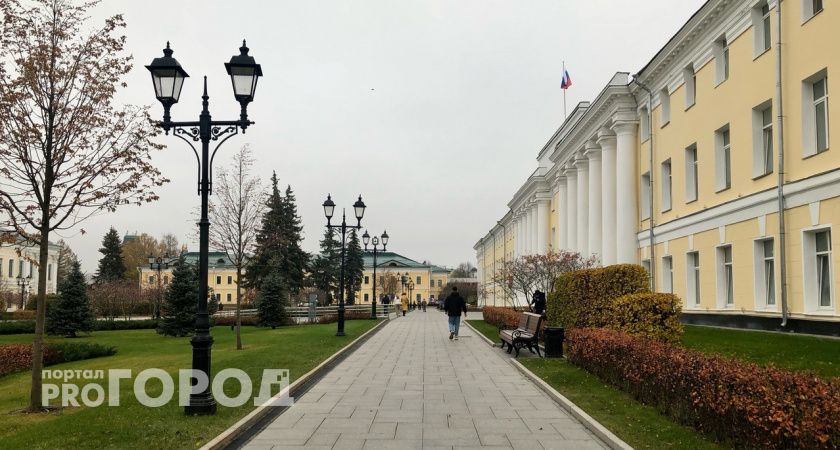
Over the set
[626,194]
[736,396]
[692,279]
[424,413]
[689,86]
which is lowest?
[424,413]

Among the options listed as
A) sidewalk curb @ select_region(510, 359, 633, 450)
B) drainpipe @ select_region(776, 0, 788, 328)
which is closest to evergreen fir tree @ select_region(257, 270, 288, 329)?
drainpipe @ select_region(776, 0, 788, 328)

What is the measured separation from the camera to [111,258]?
3214 inches

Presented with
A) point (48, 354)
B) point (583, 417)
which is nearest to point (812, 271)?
point (583, 417)

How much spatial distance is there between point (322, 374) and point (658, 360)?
709 cm

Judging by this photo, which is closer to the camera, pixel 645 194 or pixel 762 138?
pixel 762 138

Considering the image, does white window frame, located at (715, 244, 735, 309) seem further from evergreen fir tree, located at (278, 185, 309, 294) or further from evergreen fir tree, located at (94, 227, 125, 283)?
evergreen fir tree, located at (94, 227, 125, 283)

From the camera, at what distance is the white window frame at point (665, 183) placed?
28.2m

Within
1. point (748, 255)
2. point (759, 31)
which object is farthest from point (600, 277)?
Result: point (759, 31)

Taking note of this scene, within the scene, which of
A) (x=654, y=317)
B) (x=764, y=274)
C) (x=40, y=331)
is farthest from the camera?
(x=764, y=274)

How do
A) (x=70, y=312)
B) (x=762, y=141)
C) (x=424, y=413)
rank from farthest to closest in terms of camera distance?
1. (x=70, y=312)
2. (x=762, y=141)
3. (x=424, y=413)

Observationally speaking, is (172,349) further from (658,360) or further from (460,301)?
(658,360)

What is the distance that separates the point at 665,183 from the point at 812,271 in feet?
40.5

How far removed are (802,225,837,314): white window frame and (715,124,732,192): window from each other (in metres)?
5.94

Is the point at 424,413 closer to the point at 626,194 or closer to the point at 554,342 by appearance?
the point at 554,342
